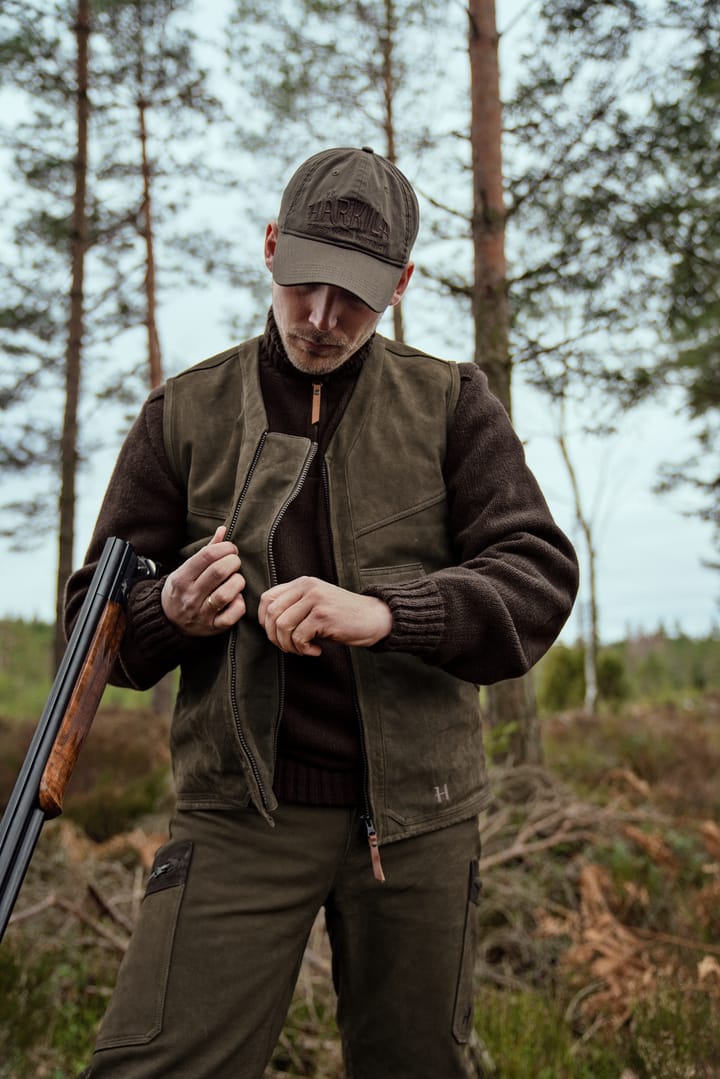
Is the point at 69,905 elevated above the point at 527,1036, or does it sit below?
above

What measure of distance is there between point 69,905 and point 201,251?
11.3 metres

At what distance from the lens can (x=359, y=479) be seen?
2.39m

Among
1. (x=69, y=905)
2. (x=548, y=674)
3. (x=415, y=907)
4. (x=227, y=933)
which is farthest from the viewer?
(x=548, y=674)

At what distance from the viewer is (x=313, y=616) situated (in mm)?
2002

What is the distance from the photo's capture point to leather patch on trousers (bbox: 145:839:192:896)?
2211 millimetres

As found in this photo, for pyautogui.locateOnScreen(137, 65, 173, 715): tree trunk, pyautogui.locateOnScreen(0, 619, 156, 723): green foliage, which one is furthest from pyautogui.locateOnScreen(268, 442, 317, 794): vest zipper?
pyautogui.locateOnScreen(0, 619, 156, 723): green foliage

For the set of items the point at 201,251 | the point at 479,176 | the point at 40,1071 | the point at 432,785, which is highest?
the point at 201,251

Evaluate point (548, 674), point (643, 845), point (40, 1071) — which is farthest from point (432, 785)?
point (548, 674)

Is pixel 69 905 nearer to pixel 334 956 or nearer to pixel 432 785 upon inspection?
pixel 334 956

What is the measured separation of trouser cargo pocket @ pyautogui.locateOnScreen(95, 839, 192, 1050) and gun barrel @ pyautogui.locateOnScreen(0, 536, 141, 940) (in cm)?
34

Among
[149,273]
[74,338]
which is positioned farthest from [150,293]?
[74,338]

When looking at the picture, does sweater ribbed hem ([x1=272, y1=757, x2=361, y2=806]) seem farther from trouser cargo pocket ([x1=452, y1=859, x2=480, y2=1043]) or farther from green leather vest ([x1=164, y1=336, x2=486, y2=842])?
trouser cargo pocket ([x1=452, y1=859, x2=480, y2=1043])

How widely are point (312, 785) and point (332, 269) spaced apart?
1.25 meters

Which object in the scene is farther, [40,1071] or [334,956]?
[40,1071]
